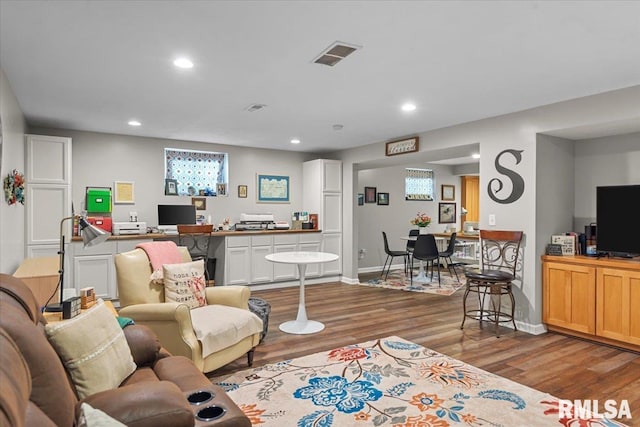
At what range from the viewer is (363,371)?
3.03m

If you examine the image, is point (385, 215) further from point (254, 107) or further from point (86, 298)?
point (86, 298)

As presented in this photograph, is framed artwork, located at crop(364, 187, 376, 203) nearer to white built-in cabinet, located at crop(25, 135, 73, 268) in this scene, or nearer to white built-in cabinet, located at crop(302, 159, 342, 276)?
white built-in cabinet, located at crop(302, 159, 342, 276)

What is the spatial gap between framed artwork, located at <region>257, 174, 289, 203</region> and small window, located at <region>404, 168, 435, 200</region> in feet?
9.85

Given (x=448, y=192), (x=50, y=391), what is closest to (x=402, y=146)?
(x=448, y=192)

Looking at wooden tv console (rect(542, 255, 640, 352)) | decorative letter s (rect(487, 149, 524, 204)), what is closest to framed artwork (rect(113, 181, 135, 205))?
decorative letter s (rect(487, 149, 524, 204))

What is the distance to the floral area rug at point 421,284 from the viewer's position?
6.20 m

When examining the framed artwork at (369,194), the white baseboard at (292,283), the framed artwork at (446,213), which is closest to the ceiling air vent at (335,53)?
the white baseboard at (292,283)

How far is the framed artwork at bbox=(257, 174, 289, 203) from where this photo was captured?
6.74 m

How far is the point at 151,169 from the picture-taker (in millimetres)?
5785

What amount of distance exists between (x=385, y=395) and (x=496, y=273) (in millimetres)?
2119

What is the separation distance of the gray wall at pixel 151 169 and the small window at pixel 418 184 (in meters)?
2.82

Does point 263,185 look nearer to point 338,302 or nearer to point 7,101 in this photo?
point 338,302

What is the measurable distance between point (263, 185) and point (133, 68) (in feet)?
12.7

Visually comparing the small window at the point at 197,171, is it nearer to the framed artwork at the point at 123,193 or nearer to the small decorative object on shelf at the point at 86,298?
the framed artwork at the point at 123,193
